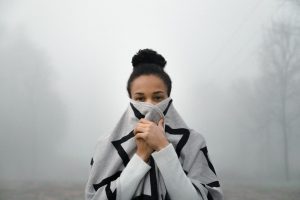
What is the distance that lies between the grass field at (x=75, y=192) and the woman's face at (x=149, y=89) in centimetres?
223

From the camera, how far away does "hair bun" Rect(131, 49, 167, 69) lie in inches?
29.7

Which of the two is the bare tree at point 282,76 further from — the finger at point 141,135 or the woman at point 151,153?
the finger at point 141,135

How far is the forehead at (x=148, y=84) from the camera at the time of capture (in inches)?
27.2

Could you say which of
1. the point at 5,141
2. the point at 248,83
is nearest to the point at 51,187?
the point at 5,141

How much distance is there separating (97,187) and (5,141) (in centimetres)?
289

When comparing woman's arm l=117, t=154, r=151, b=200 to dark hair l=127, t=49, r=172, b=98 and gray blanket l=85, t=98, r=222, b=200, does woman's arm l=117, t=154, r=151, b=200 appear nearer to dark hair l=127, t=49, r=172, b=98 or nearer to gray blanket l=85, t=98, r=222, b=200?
gray blanket l=85, t=98, r=222, b=200

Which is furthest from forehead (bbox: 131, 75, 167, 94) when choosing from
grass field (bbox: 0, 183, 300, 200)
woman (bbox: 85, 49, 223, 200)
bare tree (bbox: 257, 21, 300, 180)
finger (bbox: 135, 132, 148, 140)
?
bare tree (bbox: 257, 21, 300, 180)

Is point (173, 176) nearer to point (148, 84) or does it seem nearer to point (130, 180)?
point (130, 180)

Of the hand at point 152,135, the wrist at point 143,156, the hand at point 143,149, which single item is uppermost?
the hand at point 152,135

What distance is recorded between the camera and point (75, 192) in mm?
2756

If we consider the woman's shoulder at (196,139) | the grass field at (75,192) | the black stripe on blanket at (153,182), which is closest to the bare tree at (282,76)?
the grass field at (75,192)

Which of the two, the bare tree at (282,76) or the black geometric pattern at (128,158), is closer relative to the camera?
the black geometric pattern at (128,158)

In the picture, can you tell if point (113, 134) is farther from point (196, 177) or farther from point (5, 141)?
point (5, 141)

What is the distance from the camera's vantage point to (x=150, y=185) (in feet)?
2.10
